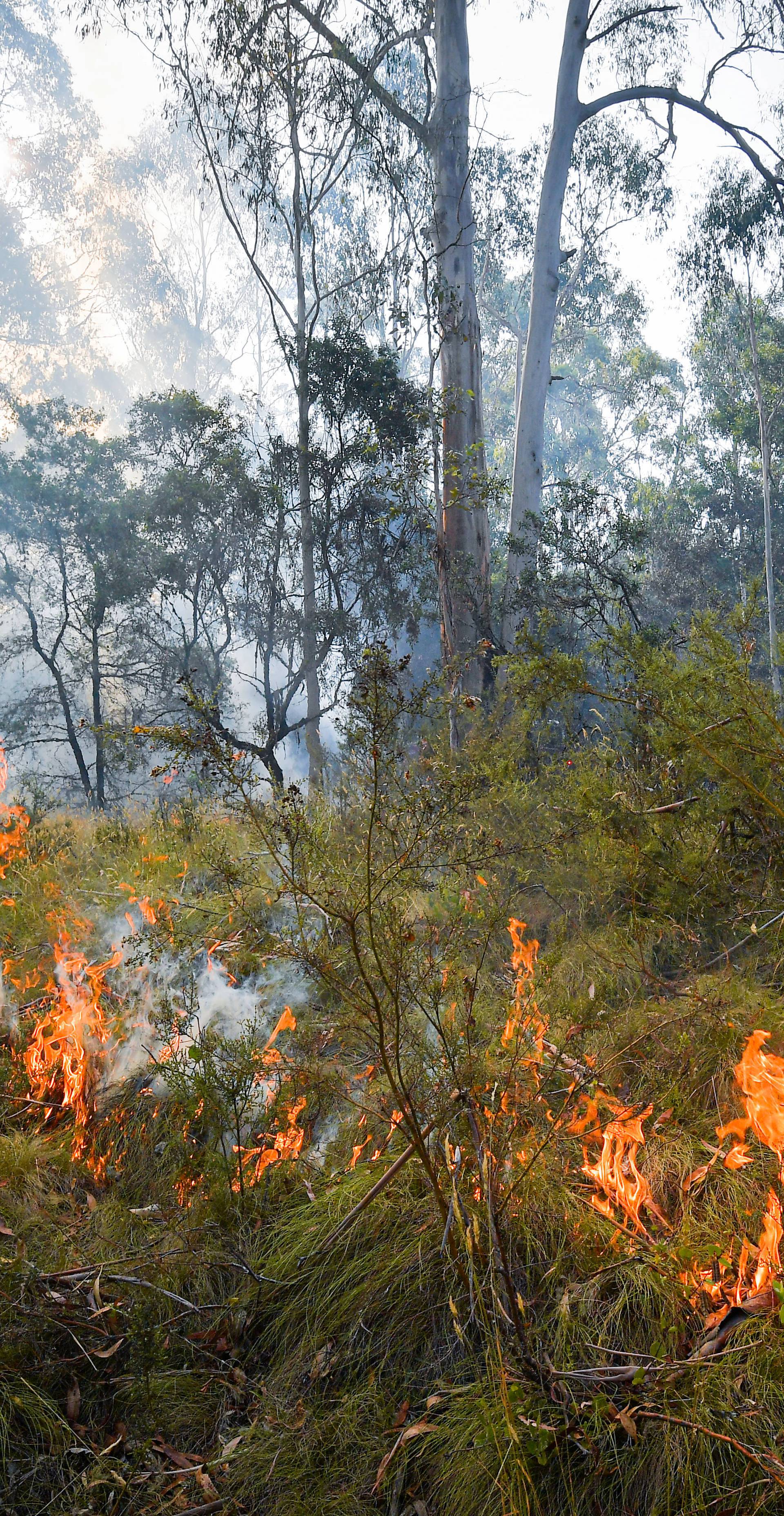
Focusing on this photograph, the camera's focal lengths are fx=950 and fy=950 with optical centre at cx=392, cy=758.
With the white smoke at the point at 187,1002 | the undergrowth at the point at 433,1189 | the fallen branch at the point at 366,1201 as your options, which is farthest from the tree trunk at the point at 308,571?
the fallen branch at the point at 366,1201

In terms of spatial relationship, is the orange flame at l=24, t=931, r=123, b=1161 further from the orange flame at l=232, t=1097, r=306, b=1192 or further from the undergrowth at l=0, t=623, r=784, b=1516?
the orange flame at l=232, t=1097, r=306, b=1192

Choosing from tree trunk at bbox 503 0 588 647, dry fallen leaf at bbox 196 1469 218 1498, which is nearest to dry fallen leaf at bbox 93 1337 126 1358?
dry fallen leaf at bbox 196 1469 218 1498

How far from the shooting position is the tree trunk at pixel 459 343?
873 cm

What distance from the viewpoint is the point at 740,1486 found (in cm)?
171

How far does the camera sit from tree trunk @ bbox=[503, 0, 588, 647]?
967cm

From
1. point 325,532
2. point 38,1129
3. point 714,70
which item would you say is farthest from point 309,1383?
point 714,70

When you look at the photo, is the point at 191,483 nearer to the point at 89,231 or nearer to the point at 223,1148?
the point at 223,1148

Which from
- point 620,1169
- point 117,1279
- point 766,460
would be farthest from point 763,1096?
point 766,460

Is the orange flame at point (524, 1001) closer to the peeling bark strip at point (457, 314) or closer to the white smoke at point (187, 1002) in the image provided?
the white smoke at point (187, 1002)

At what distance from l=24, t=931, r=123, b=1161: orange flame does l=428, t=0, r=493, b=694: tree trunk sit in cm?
521

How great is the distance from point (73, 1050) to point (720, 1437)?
2.75m

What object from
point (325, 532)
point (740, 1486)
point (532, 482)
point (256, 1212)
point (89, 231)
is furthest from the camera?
point (89, 231)

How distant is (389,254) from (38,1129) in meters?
9.57

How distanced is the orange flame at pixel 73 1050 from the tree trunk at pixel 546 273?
22.6 feet
